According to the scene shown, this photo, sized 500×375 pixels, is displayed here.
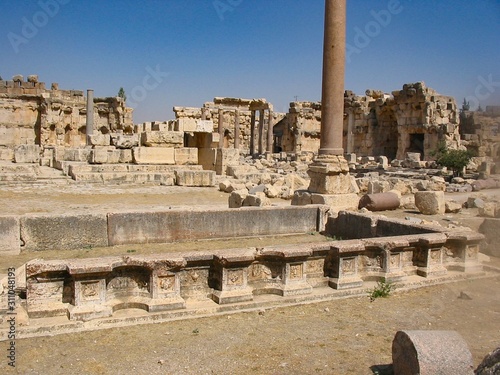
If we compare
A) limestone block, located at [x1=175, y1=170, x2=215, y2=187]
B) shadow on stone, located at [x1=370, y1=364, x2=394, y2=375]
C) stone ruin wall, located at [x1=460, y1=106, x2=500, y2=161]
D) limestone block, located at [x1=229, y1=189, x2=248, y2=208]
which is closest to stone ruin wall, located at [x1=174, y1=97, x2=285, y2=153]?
limestone block, located at [x1=175, y1=170, x2=215, y2=187]

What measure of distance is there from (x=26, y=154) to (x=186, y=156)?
7628 millimetres

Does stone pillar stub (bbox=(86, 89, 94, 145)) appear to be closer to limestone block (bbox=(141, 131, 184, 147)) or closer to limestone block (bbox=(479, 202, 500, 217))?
limestone block (bbox=(141, 131, 184, 147))

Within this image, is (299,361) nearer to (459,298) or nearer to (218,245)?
(459,298)

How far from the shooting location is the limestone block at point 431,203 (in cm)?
1123

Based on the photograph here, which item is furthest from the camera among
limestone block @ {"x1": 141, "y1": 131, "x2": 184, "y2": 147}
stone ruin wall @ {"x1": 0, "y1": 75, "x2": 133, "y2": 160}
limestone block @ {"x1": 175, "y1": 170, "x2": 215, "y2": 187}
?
stone ruin wall @ {"x1": 0, "y1": 75, "x2": 133, "y2": 160}

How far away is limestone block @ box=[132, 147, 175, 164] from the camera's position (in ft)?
53.2

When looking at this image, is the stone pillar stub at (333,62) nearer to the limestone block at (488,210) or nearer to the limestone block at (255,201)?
the limestone block at (255,201)

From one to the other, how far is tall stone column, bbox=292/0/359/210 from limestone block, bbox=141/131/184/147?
779cm

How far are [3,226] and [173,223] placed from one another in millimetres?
2286

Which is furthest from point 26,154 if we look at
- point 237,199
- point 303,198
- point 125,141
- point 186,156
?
point 303,198

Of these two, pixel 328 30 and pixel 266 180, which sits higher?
pixel 328 30

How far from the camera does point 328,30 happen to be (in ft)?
31.4

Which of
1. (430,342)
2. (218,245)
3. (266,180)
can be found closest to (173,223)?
(218,245)

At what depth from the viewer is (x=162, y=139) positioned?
16609 mm
